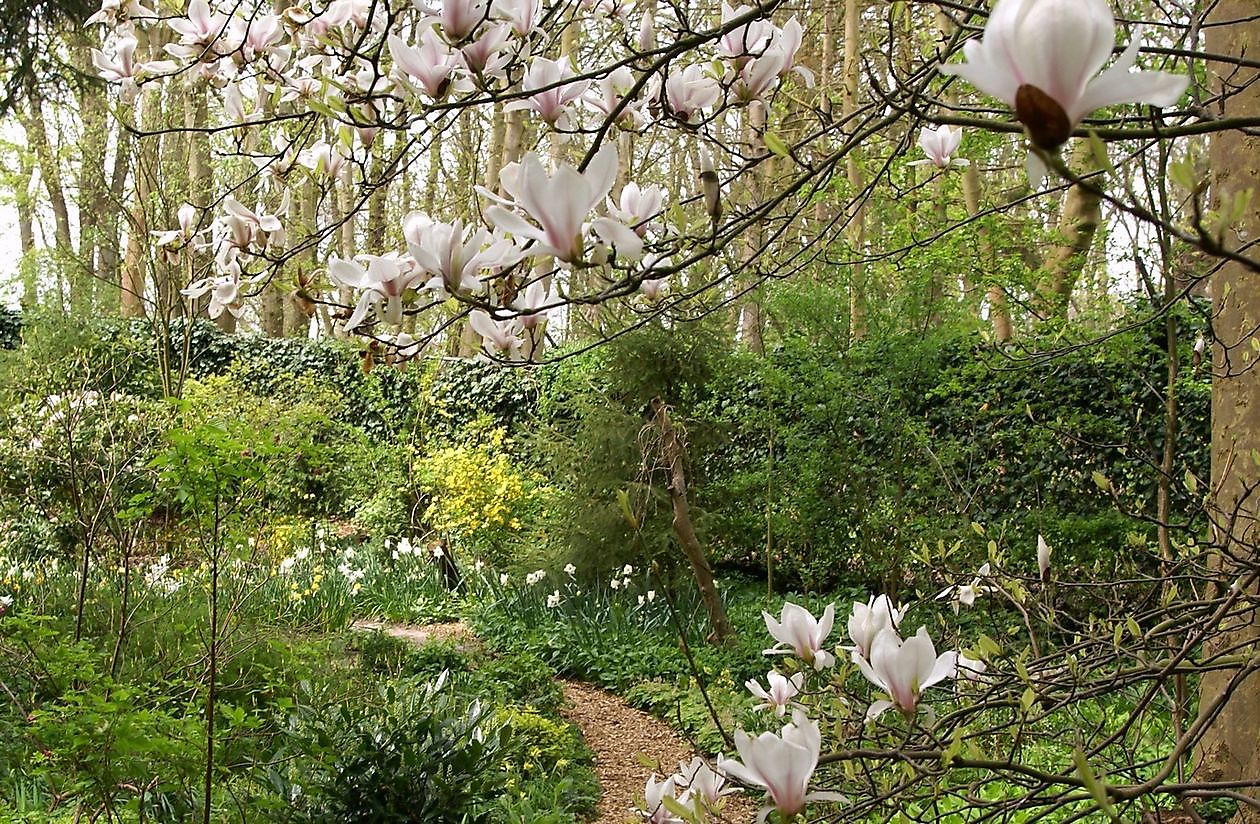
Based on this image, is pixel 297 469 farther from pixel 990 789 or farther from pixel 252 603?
pixel 990 789

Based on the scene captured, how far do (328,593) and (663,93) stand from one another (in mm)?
5460

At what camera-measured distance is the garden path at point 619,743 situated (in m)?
4.12

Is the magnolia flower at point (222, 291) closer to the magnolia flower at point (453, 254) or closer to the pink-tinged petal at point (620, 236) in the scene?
the magnolia flower at point (453, 254)

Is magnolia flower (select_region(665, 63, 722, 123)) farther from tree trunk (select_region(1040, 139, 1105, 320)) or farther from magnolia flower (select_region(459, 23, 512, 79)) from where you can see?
tree trunk (select_region(1040, 139, 1105, 320))

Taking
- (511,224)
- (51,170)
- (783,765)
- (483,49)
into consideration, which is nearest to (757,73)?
(483,49)

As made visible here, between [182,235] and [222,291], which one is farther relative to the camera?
[182,235]

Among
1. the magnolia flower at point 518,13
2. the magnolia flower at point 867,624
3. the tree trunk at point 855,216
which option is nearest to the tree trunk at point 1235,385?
the magnolia flower at point 867,624

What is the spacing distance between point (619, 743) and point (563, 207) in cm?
433

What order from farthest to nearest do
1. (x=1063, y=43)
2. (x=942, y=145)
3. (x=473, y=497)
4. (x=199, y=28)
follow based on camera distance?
(x=473, y=497) < (x=942, y=145) < (x=199, y=28) < (x=1063, y=43)

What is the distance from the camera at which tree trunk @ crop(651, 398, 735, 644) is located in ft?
17.3

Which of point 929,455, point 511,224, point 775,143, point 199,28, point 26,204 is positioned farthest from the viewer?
point 26,204

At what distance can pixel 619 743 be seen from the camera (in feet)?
15.6

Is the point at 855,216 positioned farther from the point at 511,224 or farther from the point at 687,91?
the point at 511,224

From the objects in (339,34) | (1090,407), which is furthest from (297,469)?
(339,34)
